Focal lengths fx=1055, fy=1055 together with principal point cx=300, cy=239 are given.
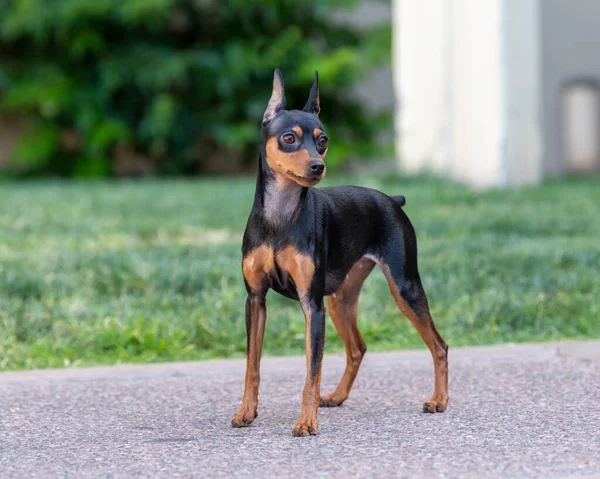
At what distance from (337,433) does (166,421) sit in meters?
0.80

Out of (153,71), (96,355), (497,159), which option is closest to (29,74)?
(153,71)

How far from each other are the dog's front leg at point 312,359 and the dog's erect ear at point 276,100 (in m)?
0.79

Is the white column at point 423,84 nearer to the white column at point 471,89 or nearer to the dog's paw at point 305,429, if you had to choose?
the white column at point 471,89

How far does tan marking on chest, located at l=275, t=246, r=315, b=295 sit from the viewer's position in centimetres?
436

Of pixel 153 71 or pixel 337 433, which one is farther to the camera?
pixel 153 71

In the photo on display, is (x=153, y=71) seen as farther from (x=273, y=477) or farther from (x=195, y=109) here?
(x=273, y=477)

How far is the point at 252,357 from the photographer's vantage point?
14.9 ft

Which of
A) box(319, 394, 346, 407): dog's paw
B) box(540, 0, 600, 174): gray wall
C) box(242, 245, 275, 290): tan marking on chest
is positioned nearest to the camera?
box(242, 245, 275, 290): tan marking on chest

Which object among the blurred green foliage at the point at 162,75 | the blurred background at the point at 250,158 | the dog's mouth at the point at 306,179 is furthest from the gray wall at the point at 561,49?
the dog's mouth at the point at 306,179

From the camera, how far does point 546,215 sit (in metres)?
10.1

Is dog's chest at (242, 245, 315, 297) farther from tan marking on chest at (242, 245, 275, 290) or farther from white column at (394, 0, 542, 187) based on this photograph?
white column at (394, 0, 542, 187)

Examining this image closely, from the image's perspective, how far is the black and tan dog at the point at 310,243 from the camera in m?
4.30

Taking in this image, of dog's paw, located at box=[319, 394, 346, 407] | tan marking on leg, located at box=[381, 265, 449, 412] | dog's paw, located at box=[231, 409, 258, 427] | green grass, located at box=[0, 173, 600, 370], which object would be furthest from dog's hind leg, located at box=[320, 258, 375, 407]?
green grass, located at box=[0, 173, 600, 370]


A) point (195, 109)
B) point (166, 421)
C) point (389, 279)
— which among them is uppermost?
point (195, 109)
